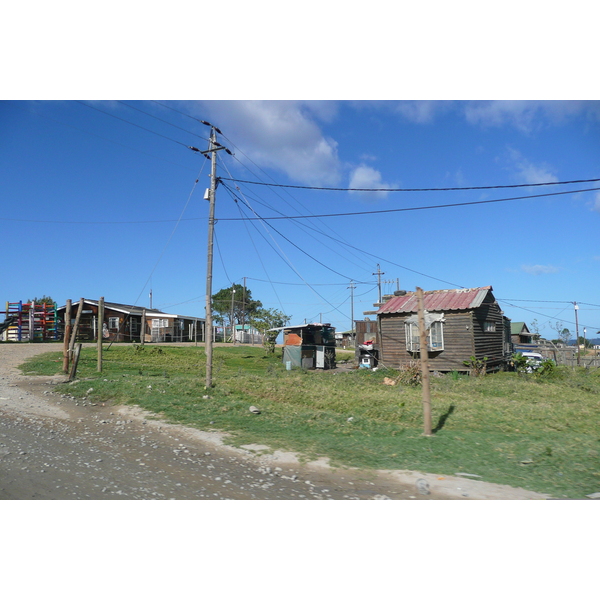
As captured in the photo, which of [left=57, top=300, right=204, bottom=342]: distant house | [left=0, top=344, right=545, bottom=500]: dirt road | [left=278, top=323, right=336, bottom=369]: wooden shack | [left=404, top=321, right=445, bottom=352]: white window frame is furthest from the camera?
[left=57, top=300, right=204, bottom=342]: distant house

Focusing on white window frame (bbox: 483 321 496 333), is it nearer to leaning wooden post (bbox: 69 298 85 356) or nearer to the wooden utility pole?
the wooden utility pole

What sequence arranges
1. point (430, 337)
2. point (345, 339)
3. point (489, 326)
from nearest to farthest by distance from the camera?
point (430, 337)
point (489, 326)
point (345, 339)

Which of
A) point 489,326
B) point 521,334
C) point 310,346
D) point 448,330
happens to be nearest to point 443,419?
point 448,330

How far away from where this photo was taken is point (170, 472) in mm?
6086

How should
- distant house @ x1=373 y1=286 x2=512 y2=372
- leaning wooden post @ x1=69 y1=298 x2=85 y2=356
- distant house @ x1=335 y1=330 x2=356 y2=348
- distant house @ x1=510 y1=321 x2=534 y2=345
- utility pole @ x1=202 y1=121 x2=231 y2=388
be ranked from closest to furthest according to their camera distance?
A: utility pole @ x1=202 y1=121 x2=231 y2=388 → leaning wooden post @ x1=69 y1=298 x2=85 y2=356 → distant house @ x1=373 y1=286 x2=512 y2=372 → distant house @ x1=510 y1=321 x2=534 y2=345 → distant house @ x1=335 y1=330 x2=356 y2=348

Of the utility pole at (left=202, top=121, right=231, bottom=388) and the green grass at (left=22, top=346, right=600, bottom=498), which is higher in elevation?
the utility pole at (left=202, top=121, right=231, bottom=388)

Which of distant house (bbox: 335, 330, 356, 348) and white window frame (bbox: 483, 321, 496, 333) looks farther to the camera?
distant house (bbox: 335, 330, 356, 348)

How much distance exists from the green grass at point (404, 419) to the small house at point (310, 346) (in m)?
7.49

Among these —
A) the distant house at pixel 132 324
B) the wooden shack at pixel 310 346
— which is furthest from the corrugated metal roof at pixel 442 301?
the distant house at pixel 132 324

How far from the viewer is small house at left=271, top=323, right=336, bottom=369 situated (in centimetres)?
2523

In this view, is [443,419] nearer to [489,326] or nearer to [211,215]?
[211,215]

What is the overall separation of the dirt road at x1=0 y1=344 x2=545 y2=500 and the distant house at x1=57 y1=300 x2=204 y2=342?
97.7 feet

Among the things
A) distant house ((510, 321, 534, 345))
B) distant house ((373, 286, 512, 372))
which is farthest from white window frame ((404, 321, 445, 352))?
distant house ((510, 321, 534, 345))

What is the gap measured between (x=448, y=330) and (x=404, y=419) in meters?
14.4
